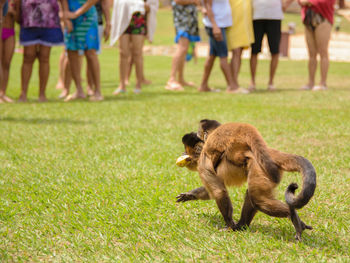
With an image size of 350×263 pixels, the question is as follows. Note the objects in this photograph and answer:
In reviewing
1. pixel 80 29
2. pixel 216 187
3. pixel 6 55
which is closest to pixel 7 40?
pixel 6 55

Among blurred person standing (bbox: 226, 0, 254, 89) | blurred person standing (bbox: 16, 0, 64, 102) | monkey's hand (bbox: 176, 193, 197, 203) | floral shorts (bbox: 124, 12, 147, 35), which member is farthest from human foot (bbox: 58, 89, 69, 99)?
monkey's hand (bbox: 176, 193, 197, 203)

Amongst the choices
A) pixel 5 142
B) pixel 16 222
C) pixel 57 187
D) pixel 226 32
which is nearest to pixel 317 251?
pixel 16 222

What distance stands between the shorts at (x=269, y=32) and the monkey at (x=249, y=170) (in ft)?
21.9

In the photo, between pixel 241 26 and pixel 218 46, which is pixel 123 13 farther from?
pixel 241 26

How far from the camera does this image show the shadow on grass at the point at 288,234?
2.45 metres

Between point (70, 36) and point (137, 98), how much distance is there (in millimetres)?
1566

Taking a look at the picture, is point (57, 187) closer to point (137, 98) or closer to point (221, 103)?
point (221, 103)

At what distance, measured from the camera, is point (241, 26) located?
892cm

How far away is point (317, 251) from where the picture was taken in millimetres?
2355

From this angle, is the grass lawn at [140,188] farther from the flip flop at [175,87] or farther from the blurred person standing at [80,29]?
the flip flop at [175,87]

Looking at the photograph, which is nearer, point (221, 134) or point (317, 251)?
point (317, 251)

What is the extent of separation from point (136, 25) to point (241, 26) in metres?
1.96

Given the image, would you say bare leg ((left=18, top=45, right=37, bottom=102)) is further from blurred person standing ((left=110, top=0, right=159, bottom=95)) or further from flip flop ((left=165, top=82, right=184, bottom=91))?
flip flop ((left=165, top=82, right=184, bottom=91))

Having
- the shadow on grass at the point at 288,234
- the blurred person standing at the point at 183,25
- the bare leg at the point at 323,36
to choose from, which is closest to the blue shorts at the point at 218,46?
the blurred person standing at the point at 183,25
